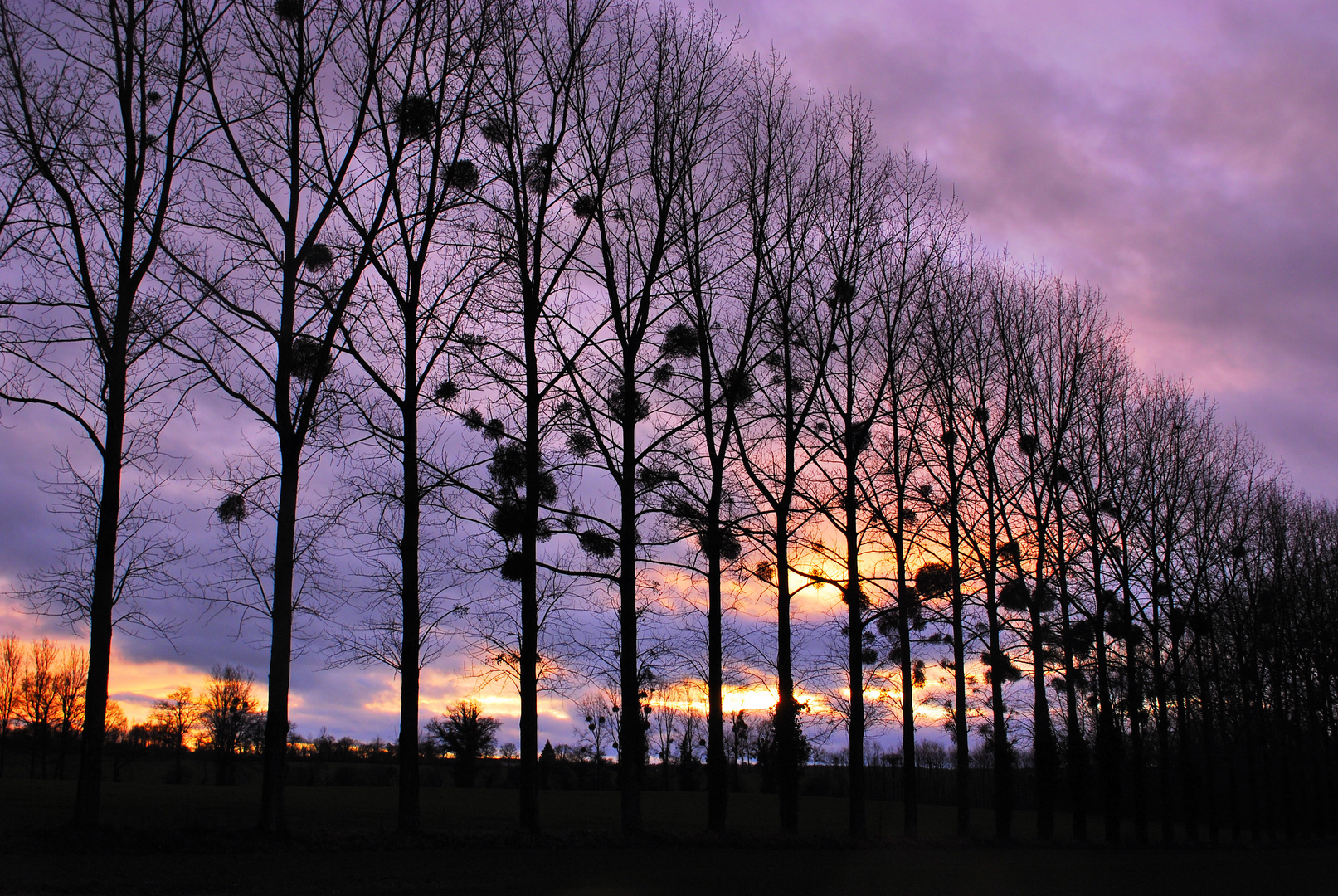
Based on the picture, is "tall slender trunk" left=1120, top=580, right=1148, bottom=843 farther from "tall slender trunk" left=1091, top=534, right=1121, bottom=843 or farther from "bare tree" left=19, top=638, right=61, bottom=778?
"bare tree" left=19, top=638, right=61, bottom=778

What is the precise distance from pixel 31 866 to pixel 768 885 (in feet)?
27.2

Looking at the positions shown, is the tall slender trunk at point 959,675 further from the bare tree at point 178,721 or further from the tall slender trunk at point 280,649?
the bare tree at point 178,721

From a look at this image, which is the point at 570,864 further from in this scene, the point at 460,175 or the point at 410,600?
the point at 460,175

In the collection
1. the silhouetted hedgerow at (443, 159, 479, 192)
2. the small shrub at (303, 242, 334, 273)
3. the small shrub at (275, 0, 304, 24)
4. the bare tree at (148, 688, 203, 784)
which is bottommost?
the bare tree at (148, 688, 203, 784)

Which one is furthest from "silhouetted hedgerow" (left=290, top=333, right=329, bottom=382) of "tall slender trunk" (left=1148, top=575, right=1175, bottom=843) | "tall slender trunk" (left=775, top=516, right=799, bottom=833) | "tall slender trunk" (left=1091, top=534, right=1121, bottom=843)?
"tall slender trunk" (left=1148, top=575, right=1175, bottom=843)

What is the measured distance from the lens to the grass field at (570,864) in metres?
9.29

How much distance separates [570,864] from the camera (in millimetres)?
11734

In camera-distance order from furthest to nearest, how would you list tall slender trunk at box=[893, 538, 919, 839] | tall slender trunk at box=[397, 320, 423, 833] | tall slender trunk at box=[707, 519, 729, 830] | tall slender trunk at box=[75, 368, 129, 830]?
tall slender trunk at box=[893, 538, 919, 839] < tall slender trunk at box=[707, 519, 729, 830] < tall slender trunk at box=[397, 320, 423, 833] < tall slender trunk at box=[75, 368, 129, 830]

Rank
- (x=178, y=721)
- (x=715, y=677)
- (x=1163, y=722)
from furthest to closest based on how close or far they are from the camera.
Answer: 1. (x=178, y=721)
2. (x=1163, y=722)
3. (x=715, y=677)

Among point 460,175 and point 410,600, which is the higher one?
point 460,175

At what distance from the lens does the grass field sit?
9.29 m

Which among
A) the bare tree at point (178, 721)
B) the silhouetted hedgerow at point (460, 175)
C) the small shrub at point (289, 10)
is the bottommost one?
the bare tree at point (178, 721)

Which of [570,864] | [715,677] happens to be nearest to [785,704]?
[715,677]

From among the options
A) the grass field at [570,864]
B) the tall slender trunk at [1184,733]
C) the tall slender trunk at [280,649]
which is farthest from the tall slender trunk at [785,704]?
the tall slender trunk at [1184,733]
